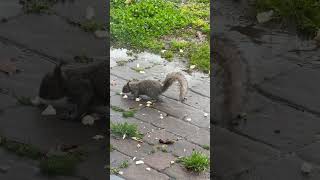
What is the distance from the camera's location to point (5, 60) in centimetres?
593

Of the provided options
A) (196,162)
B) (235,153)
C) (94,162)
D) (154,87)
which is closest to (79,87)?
(154,87)

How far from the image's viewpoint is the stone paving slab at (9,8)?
22.4 feet

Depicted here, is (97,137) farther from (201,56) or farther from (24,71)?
(201,56)

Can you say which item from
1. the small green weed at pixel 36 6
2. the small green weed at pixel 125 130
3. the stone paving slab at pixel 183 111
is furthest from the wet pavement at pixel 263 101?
the small green weed at pixel 36 6

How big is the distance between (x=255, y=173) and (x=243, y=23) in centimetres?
260

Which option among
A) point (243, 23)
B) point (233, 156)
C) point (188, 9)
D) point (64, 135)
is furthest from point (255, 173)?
point (188, 9)

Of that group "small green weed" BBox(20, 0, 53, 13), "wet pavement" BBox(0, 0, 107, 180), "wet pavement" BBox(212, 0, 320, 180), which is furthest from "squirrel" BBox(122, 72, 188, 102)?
"small green weed" BBox(20, 0, 53, 13)

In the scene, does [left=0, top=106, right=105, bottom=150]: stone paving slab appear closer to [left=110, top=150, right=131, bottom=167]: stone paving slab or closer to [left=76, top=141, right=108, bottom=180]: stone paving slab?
[left=76, top=141, right=108, bottom=180]: stone paving slab

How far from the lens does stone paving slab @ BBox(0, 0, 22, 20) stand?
6.82 metres

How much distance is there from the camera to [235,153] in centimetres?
484

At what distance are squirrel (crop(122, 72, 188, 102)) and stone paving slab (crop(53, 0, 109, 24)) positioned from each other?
→ 1.43m

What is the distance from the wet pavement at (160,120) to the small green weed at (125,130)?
0.06 metres

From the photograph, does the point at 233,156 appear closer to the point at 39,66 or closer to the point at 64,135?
the point at 64,135

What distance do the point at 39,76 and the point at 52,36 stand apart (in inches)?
33.6
